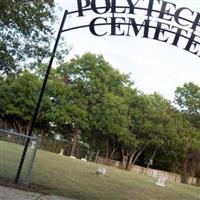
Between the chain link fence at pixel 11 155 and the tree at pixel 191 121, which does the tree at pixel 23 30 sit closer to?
the chain link fence at pixel 11 155

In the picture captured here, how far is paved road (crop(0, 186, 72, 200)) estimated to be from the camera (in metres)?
11.2

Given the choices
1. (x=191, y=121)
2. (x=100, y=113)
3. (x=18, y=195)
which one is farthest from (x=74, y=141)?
(x=18, y=195)

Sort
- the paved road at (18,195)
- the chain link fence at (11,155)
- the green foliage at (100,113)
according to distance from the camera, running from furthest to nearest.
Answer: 1. the green foliage at (100,113)
2. the chain link fence at (11,155)
3. the paved road at (18,195)

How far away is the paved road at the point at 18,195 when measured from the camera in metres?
11.2

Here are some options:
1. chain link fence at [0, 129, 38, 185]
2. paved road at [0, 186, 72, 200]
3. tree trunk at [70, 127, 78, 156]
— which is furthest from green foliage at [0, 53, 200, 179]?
paved road at [0, 186, 72, 200]

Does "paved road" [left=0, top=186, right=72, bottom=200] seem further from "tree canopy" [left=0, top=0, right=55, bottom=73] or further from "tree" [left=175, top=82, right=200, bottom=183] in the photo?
"tree" [left=175, top=82, right=200, bottom=183]

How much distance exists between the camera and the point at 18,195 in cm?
1170

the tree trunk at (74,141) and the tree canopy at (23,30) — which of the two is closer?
the tree canopy at (23,30)

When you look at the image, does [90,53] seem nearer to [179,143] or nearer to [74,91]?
[74,91]

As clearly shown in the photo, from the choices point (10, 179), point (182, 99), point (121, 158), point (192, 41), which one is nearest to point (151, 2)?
point (192, 41)

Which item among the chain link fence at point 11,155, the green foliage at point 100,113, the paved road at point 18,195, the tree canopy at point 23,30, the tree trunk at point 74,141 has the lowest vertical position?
the paved road at point 18,195

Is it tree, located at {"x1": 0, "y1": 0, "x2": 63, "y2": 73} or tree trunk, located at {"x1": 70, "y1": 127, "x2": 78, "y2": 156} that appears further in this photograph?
tree trunk, located at {"x1": 70, "y1": 127, "x2": 78, "y2": 156}

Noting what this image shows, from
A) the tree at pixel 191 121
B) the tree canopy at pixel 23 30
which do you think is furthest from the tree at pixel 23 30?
the tree at pixel 191 121

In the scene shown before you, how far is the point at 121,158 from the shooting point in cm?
7256
